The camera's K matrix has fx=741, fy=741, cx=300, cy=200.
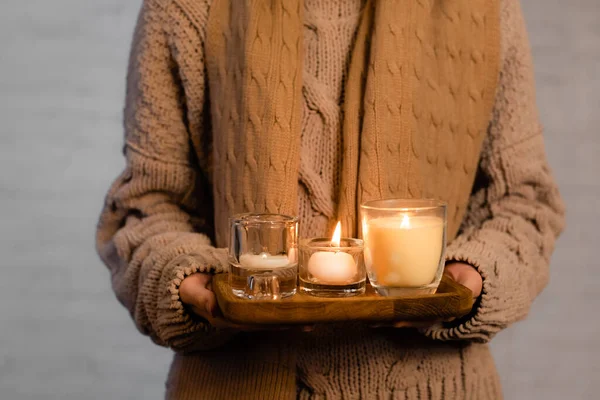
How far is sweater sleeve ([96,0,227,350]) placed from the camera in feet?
2.93

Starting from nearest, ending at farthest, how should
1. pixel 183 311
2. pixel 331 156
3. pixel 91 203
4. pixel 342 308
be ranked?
pixel 342 308 < pixel 183 311 < pixel 331 156 < pixel 91 203

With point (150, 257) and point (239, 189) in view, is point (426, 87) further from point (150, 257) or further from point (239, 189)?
point (150, 257)

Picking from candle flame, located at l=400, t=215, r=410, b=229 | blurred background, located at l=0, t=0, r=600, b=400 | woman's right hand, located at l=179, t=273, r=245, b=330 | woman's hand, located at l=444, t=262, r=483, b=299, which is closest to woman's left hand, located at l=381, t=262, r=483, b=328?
woman's hand, located at l=444, t=262, r=483, b=299

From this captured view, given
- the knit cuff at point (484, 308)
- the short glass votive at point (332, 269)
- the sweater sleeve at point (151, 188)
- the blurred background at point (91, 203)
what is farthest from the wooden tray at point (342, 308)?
the blurred background at point (91, 203)

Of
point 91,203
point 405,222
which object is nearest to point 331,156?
point 405,222

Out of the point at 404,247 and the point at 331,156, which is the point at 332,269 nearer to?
the point at 404,247

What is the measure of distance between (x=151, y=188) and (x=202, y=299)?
29 centimetres

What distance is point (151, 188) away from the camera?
96 centimetres

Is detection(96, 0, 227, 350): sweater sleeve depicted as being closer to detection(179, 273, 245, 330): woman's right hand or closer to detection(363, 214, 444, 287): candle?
detection(179, 273, 245, 330): woman's right hand

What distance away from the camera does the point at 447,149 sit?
921 millimetres

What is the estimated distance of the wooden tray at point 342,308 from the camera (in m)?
0.63

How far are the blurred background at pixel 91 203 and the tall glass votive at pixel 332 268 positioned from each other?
4.13ft

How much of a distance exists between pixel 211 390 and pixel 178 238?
7.3 inches

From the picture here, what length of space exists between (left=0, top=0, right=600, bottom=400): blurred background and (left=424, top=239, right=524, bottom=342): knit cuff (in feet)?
3.77
